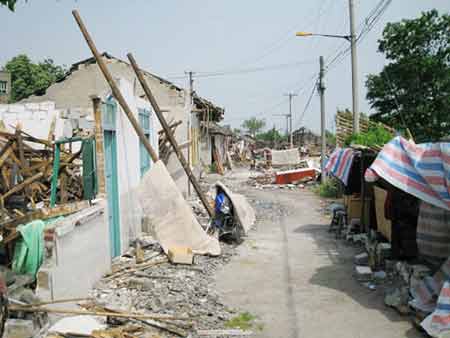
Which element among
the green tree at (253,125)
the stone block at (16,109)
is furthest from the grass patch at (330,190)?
the green tree at (253,125)

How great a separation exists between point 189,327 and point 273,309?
1383 mm

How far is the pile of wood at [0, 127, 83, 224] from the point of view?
312 inches

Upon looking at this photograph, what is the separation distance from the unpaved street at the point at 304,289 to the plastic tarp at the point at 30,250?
2748 mm

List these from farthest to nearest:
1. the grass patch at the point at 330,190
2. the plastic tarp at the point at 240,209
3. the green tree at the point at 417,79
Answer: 1. the green tree at the point at 417,79
2. the grass patch at the point at 330,190
3. the plastic tarp at the point at 240,209

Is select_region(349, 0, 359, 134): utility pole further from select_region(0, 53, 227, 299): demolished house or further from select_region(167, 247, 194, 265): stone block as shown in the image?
select_region(167, 247, 194, 265): stone block

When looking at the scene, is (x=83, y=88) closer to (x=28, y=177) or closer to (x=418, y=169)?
(x=28, y=177)

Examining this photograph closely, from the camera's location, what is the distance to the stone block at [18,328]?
441cm

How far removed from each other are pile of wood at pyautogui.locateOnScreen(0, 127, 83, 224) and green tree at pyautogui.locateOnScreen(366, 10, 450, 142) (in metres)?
20.8

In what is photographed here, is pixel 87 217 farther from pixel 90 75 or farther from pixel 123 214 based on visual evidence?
pixel 90 75

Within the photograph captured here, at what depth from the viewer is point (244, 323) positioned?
18.4ft

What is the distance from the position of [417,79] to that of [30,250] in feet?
82.5

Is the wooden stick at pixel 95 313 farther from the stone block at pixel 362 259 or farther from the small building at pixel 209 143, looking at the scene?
the small building at pixel 209 143

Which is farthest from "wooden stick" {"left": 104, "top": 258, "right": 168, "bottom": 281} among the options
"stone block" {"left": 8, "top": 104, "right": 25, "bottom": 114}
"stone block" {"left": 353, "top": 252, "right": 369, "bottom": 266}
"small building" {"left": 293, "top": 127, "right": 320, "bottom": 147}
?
"small building" {"left": 293, "top": 127, "right": 320, "bottom": 147}

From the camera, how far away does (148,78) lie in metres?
18.9
